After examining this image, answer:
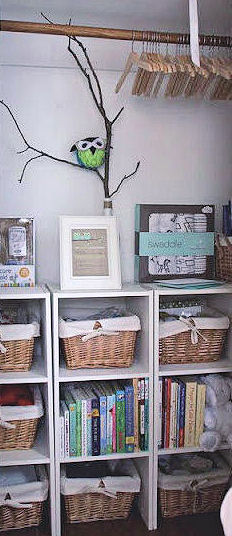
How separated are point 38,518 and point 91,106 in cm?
172

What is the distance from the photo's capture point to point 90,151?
2475 millimetres

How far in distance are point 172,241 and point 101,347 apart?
0.55m

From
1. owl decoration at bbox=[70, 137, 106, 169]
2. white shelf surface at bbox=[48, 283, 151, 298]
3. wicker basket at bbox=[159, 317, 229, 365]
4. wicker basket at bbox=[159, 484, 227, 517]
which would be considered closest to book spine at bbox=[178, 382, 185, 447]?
wicker basket at bbox=[159, 317, 229, 365]

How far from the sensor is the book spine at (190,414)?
237 centimetres

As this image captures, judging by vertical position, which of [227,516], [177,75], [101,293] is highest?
[177,75]

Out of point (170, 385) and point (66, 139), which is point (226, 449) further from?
point (66, 139)

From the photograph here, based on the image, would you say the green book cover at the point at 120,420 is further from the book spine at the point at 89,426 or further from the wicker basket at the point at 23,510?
the wicker basket at the point at 23,510

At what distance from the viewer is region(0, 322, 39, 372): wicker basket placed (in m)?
2.23

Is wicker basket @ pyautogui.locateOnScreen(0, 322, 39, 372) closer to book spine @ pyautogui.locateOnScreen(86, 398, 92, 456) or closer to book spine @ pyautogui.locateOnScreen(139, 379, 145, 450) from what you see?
book spine @ pyautogui.locateOnScreen(86, 398, 92, 456)

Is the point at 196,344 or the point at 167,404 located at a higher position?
the point at 196,344

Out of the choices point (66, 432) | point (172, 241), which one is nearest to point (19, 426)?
point (66, 432)

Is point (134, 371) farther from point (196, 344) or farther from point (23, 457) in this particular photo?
point (23, 457)

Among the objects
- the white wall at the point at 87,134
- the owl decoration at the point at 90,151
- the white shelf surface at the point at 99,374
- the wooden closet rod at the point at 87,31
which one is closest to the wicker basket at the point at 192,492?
the white shelf surface at the point at 99,374

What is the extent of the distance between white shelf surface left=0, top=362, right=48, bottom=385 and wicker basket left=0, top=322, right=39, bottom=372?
21 mm
